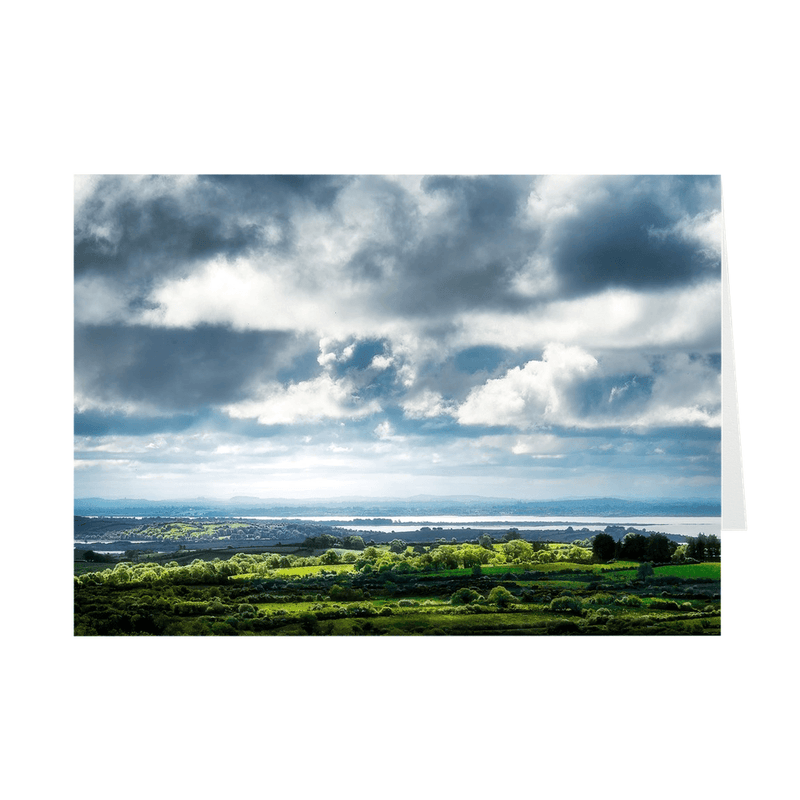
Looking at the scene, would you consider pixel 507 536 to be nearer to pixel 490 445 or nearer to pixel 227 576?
pixel 490 445

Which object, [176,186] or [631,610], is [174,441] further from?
[631,610]

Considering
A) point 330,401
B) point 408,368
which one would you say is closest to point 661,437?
point 408,368

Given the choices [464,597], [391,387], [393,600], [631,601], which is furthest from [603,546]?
[391,387]

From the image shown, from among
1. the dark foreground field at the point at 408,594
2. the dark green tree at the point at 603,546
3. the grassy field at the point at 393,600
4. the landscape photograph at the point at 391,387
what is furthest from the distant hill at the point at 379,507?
the grassy field at the point at 393,600

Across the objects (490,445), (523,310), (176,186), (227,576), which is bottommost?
(227,576)

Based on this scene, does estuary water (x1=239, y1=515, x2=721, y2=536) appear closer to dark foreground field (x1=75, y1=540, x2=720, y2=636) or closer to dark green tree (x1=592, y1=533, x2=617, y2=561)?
dark green tree (x1=592, y1=533, x2=617, y2=561)

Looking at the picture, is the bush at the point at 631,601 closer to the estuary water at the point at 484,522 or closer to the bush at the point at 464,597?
the estuary water at the point at 484,522

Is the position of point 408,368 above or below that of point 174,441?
above
